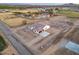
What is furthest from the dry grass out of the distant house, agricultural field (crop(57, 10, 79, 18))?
agricultural field (crop(57, 10, 79, 18))

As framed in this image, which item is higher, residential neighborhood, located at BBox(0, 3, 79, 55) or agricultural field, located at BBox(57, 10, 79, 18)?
agricultural field, located at BBox(57, 10, 79, 18)

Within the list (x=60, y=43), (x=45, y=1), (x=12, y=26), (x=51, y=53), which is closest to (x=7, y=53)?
(x=12, y=26)

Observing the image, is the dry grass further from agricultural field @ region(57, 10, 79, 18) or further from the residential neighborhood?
agricultural field @ region(57, 10, 79, 18)

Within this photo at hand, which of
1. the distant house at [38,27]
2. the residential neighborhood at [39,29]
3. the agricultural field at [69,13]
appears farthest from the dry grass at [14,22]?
the agricultural field at [69,13]

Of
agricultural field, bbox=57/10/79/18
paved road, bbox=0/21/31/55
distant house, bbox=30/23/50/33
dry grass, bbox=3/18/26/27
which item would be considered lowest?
paved road, bbox=0/21/31/55

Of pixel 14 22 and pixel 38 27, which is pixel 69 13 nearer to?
pixel 38 27

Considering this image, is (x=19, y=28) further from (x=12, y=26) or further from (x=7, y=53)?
(x=7, y=53)
